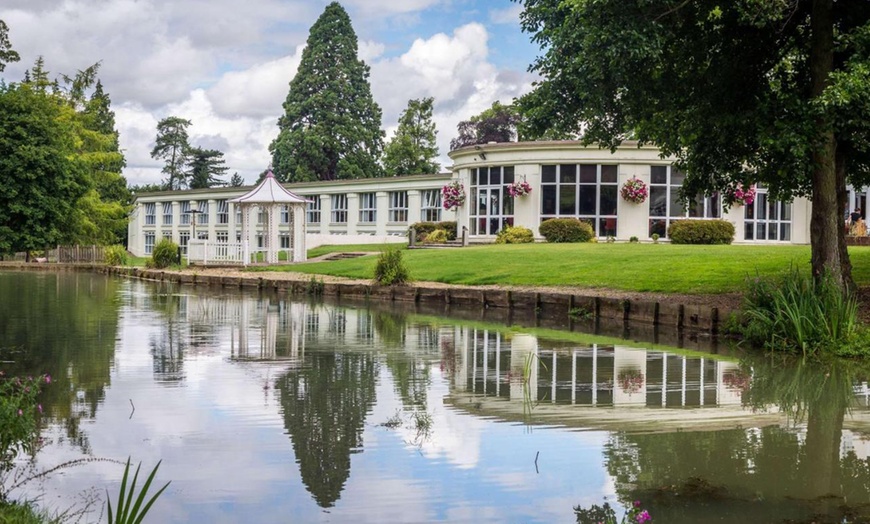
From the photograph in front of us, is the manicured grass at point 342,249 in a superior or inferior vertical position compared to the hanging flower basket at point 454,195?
inferior

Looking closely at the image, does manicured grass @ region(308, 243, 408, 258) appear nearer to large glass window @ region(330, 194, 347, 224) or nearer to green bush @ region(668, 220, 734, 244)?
large glass window @ region(330, 194, 347, 224)

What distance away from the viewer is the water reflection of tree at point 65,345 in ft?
30.4

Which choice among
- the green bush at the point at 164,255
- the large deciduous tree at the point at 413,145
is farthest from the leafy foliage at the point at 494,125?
the green bush at the point at 164,255

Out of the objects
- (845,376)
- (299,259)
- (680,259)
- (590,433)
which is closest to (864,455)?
(590,433)

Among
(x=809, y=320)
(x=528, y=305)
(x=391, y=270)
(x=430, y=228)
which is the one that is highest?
(x=430, y=228)

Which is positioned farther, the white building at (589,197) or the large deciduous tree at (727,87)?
the white building at (589,197)

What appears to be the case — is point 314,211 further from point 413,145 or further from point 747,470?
point 747,470

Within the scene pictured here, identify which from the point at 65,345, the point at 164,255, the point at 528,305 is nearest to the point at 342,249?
the point at 164,255

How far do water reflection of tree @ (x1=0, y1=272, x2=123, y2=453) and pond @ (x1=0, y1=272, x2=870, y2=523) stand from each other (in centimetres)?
5

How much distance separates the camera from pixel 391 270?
84.7 feet

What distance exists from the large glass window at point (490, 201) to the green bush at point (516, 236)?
140 cm

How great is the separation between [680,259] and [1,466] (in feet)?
66.2

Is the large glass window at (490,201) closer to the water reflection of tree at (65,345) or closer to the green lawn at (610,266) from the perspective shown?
the green lawn at (610,266)

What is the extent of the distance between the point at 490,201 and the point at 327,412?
104ft
